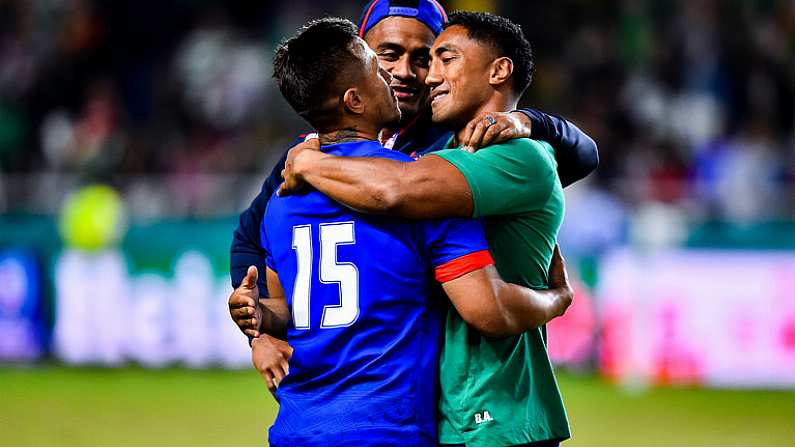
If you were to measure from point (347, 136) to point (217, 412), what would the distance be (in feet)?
21.5

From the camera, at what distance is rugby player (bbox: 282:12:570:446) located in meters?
3.30

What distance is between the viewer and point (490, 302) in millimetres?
3289

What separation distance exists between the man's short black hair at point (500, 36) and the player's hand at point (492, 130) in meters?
0.29

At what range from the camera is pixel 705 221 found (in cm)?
1147

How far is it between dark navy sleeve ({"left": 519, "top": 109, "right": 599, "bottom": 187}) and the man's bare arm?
490mm

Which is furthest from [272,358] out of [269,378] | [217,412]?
[217,412]

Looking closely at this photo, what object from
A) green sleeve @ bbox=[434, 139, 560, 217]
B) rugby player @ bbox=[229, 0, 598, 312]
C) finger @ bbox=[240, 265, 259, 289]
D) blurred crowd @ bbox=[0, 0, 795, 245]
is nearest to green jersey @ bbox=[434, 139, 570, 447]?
green sleeve @ bbox=[434, 139, 560, 217]

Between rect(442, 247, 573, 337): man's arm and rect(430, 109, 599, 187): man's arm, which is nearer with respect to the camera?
rect(442, 247, 573, 337): man's arm

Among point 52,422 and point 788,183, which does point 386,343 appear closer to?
point 52,422

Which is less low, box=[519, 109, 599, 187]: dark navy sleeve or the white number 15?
box=[519, 109, 599, 187]: dark navy sleeve

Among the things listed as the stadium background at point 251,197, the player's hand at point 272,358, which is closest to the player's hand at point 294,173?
the player's hand at point 272,358

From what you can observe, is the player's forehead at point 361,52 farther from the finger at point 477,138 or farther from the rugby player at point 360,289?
the finger at point 477,138

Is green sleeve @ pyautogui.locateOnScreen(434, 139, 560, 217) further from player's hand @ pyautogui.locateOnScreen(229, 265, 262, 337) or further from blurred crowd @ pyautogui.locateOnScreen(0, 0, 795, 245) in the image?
blurred crowd @ pyautogui.locateOnScreen(0, 0, 795, 245)

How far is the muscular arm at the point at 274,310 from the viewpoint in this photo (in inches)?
143
